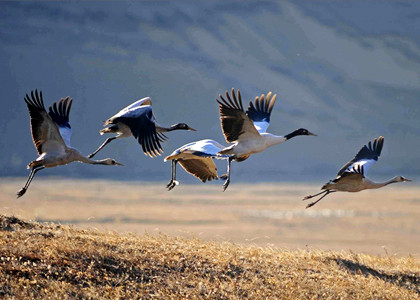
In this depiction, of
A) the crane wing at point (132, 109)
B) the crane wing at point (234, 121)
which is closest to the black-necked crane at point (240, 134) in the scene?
the crane wing at point (234, 121)

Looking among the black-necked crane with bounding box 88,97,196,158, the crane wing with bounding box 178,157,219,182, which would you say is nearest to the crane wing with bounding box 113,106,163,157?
the black-necked crane with bounding box 88,97,196,158

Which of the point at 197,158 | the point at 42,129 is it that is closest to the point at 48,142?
the point at 42,129

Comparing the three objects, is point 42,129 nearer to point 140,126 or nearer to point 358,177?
point 140,126

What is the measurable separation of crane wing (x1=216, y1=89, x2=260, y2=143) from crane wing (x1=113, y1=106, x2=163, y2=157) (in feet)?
4.12

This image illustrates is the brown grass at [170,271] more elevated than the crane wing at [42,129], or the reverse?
the crane wing at [42,129]

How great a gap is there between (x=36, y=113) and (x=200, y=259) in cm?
404

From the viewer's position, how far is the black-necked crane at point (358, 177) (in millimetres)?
13188

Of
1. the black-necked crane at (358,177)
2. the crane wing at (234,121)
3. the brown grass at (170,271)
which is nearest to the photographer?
the brown grass at (170,271)

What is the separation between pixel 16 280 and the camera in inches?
350

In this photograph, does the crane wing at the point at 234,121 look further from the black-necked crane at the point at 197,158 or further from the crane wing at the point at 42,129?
the crane wing at the point at 42,129

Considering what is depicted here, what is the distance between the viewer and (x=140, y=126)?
11.8 meters

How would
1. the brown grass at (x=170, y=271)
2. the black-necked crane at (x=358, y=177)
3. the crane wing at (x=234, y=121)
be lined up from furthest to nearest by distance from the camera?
the black-necked crane at (x=358, y=177)
the crane wing at (x=234, y=121)
the brown grass at (x=170, y=271)

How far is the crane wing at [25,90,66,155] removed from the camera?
1133cm

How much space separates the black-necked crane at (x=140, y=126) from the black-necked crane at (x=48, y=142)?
1.97 ft
